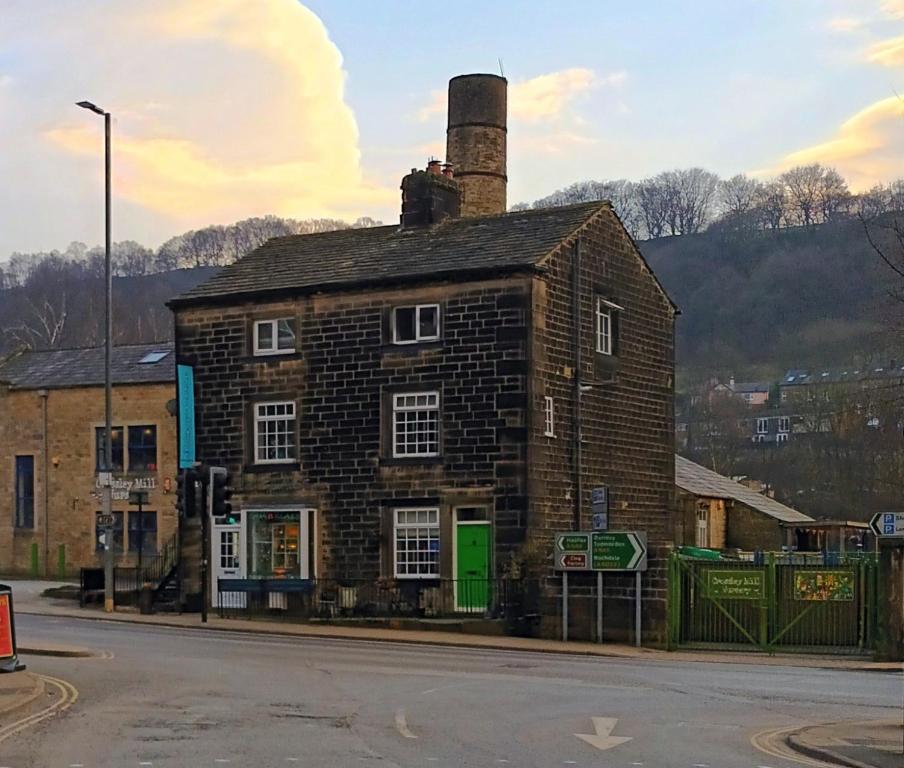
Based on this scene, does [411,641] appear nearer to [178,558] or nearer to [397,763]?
[178,558]

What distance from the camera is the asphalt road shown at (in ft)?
42.0

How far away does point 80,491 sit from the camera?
4959 centimetres

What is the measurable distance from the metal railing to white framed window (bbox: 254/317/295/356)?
6.06m

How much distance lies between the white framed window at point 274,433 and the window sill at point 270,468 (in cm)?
12

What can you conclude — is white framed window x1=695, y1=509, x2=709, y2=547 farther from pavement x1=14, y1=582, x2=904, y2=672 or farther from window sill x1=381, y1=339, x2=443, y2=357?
pavement x1=14, y1=582, x2=904, y2=672

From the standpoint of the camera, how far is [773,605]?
1126 inches

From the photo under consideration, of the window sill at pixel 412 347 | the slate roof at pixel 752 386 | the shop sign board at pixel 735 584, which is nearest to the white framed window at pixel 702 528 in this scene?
the window sill at pixel 412 347

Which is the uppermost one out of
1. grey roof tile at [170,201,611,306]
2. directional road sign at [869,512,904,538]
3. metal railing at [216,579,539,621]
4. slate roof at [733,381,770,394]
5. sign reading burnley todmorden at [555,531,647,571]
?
slate roof at [733,381,770,394]

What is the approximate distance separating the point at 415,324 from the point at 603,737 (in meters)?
22.0

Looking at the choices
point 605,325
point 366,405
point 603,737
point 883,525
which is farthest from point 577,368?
point 603,737

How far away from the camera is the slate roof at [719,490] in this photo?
51.7 m

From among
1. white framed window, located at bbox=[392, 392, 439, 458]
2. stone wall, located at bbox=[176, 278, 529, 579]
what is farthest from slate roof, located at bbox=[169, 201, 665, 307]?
white framed window, located at bbox=[392, 392, 439, 458]

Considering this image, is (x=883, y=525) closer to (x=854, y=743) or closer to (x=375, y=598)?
(x=854, y=743)

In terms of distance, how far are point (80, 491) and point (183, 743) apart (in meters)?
37.7
